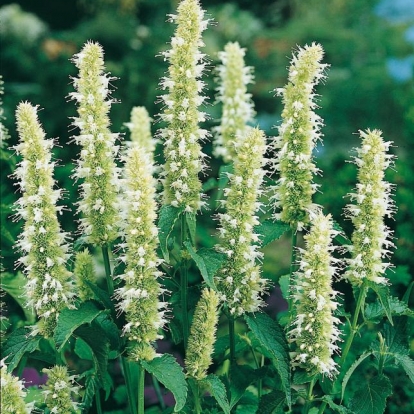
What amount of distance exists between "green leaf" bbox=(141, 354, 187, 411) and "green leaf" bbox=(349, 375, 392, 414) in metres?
0.87

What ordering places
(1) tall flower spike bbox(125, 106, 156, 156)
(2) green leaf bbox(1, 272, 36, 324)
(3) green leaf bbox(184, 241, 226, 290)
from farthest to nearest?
(2) green leaf bbox(1, 272, 36, 324) → (1) tall flower spike bbox(125, 106, 156, 156) → (3) green leaf bbox(184, 241, 226, 290)

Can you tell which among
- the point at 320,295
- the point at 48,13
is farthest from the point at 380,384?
the point at 48,13

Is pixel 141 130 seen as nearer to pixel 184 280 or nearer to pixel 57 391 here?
pixel 184 280

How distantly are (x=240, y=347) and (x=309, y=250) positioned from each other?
1.01 meters

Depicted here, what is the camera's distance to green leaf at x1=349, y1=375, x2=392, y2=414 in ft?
10.6

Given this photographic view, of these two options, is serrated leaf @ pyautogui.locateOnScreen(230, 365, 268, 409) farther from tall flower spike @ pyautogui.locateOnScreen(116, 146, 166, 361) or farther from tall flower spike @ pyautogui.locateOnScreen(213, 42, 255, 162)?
tall flower spike @ pyautogui.locateOnScreen(213, 42, 255, 162)

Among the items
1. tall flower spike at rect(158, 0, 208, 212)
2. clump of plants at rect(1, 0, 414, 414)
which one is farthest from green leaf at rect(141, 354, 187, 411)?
tall flower spike at rect(158, 0, 208, 212)

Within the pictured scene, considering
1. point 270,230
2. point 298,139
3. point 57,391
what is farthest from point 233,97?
point 57,391

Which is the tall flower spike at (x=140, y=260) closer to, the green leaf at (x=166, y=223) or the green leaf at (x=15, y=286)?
the green leaf at (x=166, y=223)

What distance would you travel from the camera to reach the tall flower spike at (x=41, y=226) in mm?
2900

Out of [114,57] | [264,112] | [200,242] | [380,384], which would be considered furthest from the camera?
[264,112]

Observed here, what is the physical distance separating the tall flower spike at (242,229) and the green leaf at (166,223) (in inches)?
8.1

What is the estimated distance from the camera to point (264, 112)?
1270 cm

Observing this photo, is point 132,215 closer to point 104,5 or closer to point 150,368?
point 150,368
